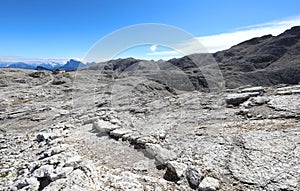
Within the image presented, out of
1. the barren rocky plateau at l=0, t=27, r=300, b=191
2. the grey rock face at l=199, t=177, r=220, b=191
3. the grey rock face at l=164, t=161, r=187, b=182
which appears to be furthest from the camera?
the grey rock face at l=164, t=161, r=187, b=182

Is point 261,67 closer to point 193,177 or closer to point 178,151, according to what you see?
point 178,151

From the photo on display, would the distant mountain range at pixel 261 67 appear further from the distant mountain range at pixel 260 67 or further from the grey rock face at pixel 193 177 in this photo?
the grey rock face at pixel 193 177

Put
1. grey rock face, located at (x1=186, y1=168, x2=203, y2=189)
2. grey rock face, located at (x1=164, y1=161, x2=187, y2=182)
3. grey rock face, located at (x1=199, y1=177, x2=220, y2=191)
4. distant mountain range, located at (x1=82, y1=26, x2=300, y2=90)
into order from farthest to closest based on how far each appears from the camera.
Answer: distant mountain range, located at (x1=82, y1=26, x2=300, y2=90) → grey rock face, located at (x1=164, y1=161, x2=187, y2=182) → grey rock face, located at (x1=186, y1=168, x2=203, y2=189) → grey rock face, located at (x1=199, y1=177, x2=220, y2=191)

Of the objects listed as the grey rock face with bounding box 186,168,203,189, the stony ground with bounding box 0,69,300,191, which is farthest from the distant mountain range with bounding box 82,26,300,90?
the grey rock face with bounding box 186,168,203,189

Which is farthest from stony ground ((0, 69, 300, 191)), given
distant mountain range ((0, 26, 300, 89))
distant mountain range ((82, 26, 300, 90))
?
distant mountain range ((0, 26, 300, 89))

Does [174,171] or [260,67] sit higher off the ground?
[260,67]

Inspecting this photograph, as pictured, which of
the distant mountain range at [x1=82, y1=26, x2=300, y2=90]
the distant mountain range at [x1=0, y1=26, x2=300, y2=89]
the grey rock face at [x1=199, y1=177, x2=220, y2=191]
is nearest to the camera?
the grey rock face at [x1=199, y1=177, x2=220, y2=191]

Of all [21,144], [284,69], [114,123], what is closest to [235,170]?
[114,123]

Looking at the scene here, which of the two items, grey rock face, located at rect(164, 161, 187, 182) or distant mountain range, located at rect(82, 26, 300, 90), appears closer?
grey rock face, located at rect(164, 161, 187, 182)

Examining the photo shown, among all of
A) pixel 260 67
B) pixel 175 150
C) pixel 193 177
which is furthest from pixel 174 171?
pixel 260 67

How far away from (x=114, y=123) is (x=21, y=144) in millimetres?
6422

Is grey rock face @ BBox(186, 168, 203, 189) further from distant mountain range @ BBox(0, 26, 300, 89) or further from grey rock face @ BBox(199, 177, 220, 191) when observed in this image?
distant mountain range @ BBox(0, 26, 300, 89)

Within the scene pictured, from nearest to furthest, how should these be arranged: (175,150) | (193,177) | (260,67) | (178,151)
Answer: (193,177), (178,151), (175,150), (260,67)

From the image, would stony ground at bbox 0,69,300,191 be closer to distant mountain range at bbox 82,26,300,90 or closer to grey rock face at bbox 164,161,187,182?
grey rock face at bbox 164,161,187,182
